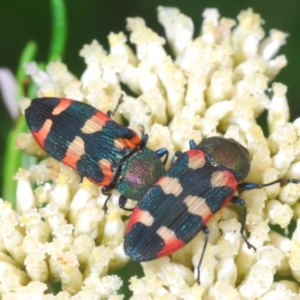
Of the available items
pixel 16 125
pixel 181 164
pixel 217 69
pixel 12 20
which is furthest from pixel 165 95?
pixel 12 20

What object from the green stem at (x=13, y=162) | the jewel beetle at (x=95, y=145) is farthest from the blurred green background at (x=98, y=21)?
the jewel beetle at (x=95, y=145)

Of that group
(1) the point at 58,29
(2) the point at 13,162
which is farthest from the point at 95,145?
(1) the point at 58,29

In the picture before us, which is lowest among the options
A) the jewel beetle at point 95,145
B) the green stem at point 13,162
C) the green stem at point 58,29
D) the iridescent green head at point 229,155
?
the green stem at point 13,162

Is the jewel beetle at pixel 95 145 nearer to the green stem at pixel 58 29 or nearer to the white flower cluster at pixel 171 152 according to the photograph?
the white flower cluster at pixel 171 152

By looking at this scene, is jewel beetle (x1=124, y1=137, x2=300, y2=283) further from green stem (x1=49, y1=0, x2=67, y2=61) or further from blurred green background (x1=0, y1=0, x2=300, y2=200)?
blurred green background (x1=0, y1=0, x2=300, y2=200)

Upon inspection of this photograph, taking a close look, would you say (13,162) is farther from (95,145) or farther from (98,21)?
(98,21)

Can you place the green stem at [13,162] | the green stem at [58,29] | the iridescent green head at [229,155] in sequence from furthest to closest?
the green stem at [58,29] < the green stem at [13,162] < the iridescent green head at [229,155]

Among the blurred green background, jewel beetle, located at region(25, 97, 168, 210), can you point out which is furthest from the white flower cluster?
the blurred green background

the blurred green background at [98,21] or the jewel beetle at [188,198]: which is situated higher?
the blurred green background at [98,21]
